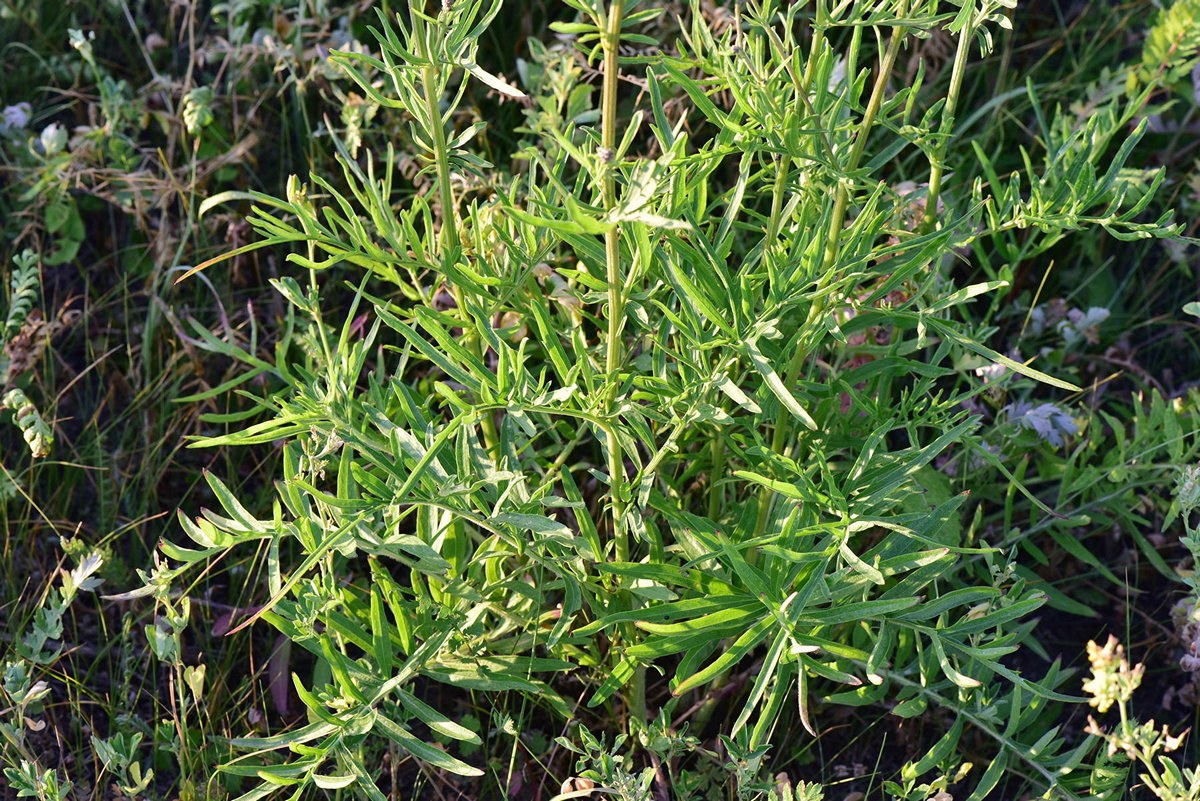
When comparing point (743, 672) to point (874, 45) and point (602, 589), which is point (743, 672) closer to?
point (602, 589)

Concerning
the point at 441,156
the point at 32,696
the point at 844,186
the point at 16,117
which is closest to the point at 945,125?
the point at 844,186

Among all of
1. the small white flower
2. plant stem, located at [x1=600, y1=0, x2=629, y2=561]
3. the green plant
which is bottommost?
the green plant

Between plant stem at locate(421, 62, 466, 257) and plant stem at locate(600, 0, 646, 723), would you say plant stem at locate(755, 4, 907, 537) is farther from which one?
plant stem at locate(421, 62, 466, 257)

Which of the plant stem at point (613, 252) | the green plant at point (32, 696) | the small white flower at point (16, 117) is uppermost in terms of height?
the plant stem at point (613, 252)

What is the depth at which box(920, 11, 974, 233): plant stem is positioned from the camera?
1289 mm

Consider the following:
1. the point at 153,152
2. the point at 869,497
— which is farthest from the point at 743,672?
the point at 153,152

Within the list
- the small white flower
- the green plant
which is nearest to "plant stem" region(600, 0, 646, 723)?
the green plant

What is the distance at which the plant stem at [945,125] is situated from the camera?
1.29m

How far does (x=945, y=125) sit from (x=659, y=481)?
60 centimetres

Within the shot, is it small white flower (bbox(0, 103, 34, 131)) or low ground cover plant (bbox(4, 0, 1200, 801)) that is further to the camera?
small white flower (bbox(0, 103, 34, 131))

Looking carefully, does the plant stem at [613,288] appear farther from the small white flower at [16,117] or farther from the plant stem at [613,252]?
the small white flower at [16,117]

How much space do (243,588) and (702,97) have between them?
1055 millimetres

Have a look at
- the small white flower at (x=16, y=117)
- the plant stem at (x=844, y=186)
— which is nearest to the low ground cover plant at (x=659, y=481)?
the plant stem at (x=844, y=186)

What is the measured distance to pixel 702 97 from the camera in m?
1.22
